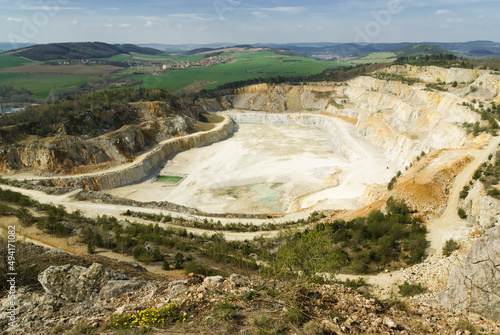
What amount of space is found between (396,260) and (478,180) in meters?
12.0

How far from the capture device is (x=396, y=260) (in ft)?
63.6

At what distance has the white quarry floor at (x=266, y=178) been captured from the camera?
38.3 m

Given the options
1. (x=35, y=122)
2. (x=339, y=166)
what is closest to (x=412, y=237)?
(x=339, y=166)

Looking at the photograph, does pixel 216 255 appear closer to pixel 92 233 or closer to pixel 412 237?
pixel 92 233

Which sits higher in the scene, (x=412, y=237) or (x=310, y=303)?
(x=310, y=303)

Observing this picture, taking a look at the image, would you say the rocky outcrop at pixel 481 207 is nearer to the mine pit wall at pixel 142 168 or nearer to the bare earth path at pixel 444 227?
the bare earth path at pixel 444 227

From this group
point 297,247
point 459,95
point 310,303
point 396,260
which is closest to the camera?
point 310,303

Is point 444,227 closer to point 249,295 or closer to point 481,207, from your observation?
point 481,207

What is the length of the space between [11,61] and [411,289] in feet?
722

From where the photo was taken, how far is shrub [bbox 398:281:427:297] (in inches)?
599

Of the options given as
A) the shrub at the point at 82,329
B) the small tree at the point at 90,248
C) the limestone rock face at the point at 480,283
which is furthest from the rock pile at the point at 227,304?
the small tree at the point at 90,248

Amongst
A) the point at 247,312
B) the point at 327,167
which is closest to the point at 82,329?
the point at 247,312

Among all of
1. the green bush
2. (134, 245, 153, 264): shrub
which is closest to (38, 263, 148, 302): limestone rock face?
(134, 245, 153, 264): shrub

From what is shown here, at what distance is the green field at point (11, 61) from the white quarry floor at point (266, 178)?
162 meters
